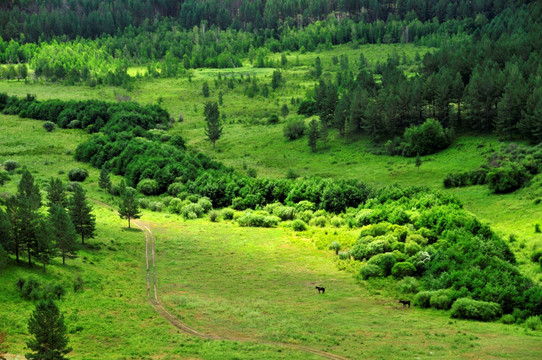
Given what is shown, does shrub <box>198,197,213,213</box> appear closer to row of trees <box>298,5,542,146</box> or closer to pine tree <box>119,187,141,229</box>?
pine tree <box>119,187,141,229</box>

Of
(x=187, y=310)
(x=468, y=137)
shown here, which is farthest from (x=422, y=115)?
(x=187, y=310)

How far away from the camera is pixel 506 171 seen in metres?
106

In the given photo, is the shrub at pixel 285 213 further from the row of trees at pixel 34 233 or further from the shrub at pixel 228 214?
the row of trees at pixel 34 233

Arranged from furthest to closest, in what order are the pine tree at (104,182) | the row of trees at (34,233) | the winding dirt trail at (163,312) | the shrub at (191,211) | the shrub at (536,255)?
the pine tree at (104,182) < the shrub at (191,211) < the shrub at (536,255) < the row of trees at (34,233) < the winding dirt trail at (163,312)

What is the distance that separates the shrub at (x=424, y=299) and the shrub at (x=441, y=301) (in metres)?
0.69

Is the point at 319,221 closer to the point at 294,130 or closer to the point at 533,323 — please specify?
the point at 533,323

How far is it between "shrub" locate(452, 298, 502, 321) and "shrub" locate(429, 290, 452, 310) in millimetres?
1370

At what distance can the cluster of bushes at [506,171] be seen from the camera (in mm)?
105750

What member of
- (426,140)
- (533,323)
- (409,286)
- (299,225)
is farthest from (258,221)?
(426,140)

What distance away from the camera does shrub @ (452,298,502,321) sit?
57844mm

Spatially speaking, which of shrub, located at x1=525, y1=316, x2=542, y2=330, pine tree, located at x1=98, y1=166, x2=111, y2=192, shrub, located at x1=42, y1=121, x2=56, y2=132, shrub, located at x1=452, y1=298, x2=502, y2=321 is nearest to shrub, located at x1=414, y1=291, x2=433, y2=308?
shrub, located at x1=452, y1=298, x2=502, y2=321

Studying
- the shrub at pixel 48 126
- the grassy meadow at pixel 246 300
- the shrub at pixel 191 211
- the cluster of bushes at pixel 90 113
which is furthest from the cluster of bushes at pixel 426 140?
the shrub at pixel 48 126

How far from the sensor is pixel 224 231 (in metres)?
95.1

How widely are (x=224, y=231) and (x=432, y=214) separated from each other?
31.4m
